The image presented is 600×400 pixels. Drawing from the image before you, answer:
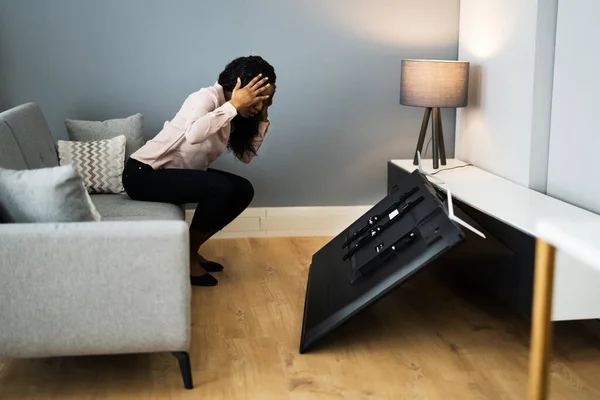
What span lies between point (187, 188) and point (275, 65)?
3.71 feet

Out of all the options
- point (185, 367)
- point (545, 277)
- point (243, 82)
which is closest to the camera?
point (545, 277)

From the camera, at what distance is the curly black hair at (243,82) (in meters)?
3.57

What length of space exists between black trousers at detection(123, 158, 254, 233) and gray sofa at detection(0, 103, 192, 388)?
3.94 ft

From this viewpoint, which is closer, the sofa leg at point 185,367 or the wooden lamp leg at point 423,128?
the sofa leg at point 185,367

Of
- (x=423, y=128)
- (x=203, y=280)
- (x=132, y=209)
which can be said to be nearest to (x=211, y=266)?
(x=203, y=280)

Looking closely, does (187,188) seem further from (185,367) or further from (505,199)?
(505,199)

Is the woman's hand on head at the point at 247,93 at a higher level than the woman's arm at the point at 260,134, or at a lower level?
higher

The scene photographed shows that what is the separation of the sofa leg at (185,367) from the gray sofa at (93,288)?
0.06 meters

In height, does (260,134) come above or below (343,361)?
above

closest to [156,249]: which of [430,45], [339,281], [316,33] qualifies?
[339,281]

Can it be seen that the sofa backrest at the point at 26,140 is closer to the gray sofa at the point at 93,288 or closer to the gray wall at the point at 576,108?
the gray sofa at the point at 93,288

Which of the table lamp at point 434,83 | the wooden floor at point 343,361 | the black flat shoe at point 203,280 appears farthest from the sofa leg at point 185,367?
the table lamp at point 434,83

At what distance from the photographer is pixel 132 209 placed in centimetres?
346

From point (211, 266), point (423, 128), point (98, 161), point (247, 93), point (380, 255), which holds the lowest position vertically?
point (211, 266)
